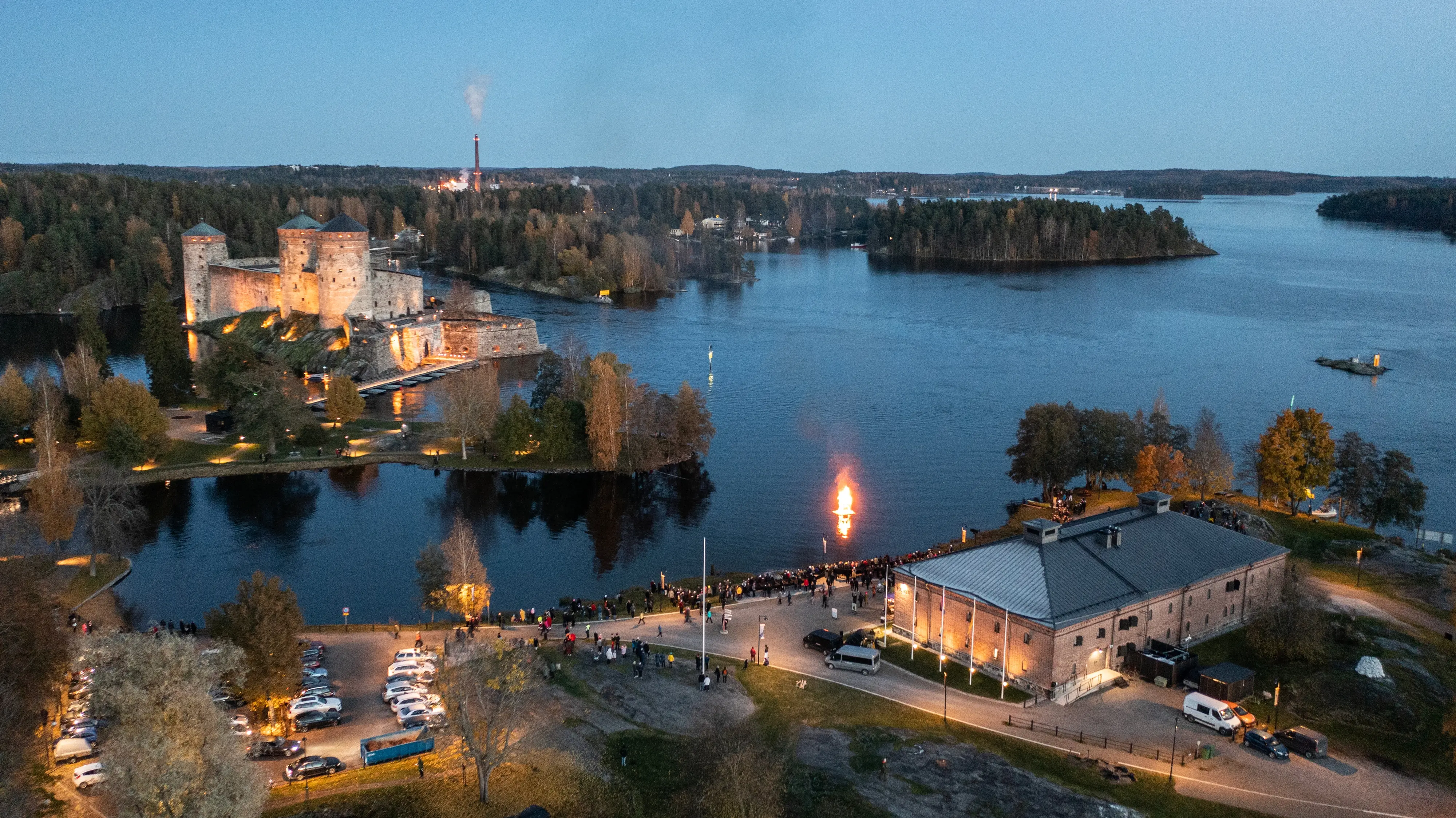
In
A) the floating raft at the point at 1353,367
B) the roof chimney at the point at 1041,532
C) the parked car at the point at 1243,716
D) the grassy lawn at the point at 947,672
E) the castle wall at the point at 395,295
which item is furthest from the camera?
the castle wall at the point at 395,295

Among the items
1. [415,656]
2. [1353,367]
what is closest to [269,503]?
[415,656]

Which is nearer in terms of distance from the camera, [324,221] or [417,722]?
[417,722]

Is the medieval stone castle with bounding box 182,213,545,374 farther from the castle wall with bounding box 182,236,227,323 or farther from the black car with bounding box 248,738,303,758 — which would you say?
the black car with bounding box 248,738,303,758

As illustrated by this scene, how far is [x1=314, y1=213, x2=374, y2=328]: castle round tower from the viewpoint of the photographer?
188 feet

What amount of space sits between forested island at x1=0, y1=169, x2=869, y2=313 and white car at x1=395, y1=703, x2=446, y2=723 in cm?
6729

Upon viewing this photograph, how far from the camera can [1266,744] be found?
1880 cm

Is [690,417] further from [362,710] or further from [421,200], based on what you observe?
[421,200]

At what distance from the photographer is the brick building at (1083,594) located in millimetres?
21391

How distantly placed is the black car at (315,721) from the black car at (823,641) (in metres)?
9.41

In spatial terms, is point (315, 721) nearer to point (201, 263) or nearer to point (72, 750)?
point (72, 750)

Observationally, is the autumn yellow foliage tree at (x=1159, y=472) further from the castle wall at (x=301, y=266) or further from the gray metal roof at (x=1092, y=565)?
the castle wall at (x=301, y=266)

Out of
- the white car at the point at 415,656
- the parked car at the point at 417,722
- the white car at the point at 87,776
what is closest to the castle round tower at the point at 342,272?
the white car at the point at 415,656

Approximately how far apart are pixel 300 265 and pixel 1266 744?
2128 inches

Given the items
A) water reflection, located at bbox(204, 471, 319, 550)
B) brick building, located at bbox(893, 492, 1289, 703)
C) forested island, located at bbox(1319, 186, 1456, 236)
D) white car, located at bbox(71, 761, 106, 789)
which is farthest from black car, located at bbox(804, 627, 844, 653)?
forested island, located at bbox(1319, 186, 1456, 236)
